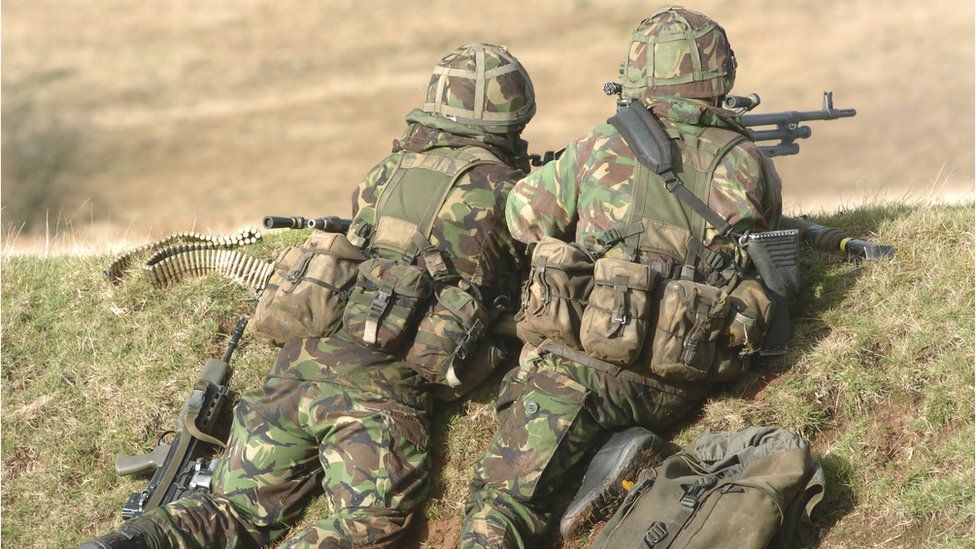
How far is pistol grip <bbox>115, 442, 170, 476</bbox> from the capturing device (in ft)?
25.5

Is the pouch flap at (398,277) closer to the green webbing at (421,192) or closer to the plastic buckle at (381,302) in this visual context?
the plastic buckle at (381,302)

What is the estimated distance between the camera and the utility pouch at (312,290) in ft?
22.6

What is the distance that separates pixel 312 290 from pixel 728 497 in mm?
2892

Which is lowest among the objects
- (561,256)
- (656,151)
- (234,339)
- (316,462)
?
(316,462)

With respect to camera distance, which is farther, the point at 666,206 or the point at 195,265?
the point at 195,265

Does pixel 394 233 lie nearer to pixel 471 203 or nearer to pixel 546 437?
pixel 471 203

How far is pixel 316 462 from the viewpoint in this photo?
23.2ft

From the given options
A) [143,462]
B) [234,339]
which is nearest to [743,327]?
[234,339]

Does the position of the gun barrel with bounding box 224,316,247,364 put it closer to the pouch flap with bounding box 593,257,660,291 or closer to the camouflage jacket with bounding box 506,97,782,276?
the camouflage jacket with bounding box 506,97,782,276

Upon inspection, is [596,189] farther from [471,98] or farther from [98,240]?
[98,240]

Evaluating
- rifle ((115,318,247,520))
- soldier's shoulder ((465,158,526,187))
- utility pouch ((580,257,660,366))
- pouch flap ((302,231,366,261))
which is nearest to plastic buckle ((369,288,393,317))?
pouch flap ((302,231,366,261))

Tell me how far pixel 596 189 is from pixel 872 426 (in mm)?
2065

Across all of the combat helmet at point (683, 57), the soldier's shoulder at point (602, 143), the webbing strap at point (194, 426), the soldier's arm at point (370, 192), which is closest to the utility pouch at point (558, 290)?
the soldier's shoulder at point (602, 143)

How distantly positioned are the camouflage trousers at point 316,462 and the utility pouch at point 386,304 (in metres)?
0.21
